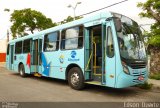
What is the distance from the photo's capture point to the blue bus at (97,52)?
788 centimetres

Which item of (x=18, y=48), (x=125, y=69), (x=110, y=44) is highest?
(x=18, y=48)

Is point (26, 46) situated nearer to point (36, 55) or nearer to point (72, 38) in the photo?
point (36, 55)

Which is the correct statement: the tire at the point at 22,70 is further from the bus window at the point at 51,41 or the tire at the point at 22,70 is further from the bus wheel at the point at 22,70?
the bus window at the point at 51,41

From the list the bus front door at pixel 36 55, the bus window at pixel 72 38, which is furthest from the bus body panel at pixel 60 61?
the bus front door at pixel 36 55

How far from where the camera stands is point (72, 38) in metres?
9.95

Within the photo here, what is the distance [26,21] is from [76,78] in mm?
23085

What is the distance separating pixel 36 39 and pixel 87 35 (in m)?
4.95

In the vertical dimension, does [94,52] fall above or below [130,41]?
below

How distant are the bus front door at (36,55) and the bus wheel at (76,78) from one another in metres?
3.30

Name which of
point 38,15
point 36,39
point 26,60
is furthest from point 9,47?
point 38,15

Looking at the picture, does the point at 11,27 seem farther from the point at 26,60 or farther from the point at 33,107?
the point at 33,107

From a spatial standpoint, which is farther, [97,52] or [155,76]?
[155,76]

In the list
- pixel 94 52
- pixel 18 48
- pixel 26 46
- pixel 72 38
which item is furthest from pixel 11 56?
pixel 94 52

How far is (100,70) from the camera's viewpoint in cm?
872
